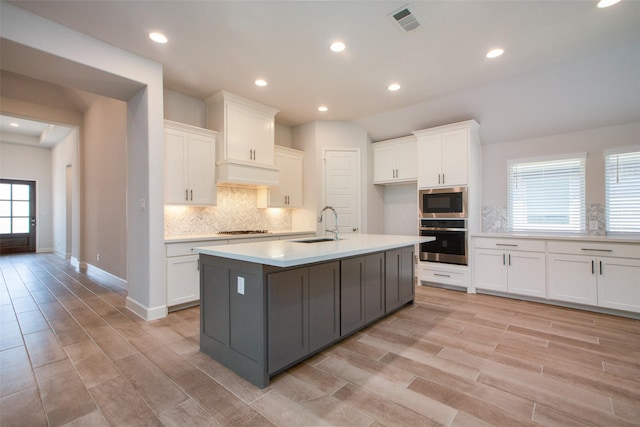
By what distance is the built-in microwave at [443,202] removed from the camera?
4336 mm

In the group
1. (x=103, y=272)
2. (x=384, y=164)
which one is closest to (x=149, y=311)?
(x=103, y=272)

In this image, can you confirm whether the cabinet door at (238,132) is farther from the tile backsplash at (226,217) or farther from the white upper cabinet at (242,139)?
the tile backsplash at (226,217)

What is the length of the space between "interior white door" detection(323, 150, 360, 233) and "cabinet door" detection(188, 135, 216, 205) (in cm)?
197

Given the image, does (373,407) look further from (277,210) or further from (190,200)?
(277,210)

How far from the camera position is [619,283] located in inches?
131

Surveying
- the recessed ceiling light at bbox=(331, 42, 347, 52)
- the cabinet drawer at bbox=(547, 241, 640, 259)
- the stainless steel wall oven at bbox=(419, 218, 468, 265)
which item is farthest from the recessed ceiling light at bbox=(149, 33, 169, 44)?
the cabinet drawer at bbox=(547, 241, 640, 259)

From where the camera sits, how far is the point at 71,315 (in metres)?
3.37

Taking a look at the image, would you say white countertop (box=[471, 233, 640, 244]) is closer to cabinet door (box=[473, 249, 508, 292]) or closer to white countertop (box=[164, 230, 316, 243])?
cabinet door (box=[473, 249, 508, 292])

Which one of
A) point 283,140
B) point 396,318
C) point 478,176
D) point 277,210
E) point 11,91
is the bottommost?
point 396,318

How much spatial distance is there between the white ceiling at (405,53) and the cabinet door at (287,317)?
87.9 inches

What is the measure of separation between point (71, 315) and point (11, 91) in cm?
440

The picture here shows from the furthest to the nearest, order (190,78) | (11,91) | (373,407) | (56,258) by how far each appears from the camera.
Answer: (56,258) < (11,91) < (190,78) < (373,407)

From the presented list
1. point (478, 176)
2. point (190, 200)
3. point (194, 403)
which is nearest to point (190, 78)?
point (190, 200)

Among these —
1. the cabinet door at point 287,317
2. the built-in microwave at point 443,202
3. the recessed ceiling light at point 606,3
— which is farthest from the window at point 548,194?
the cabinet door at point 287,317
